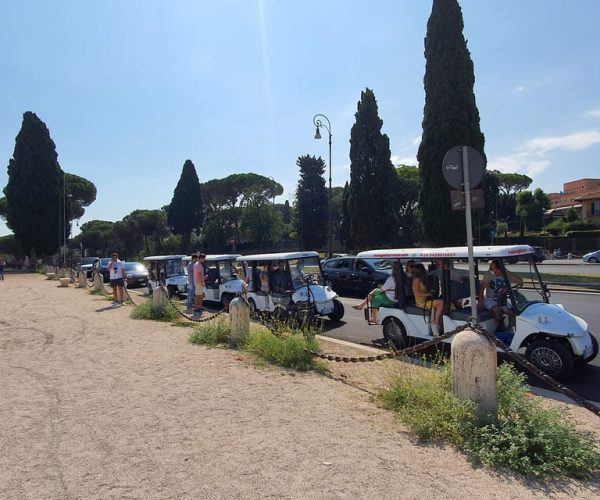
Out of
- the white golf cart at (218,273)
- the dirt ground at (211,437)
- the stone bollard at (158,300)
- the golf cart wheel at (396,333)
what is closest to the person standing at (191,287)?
the white golf cart at (218,273)

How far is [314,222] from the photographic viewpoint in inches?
2459

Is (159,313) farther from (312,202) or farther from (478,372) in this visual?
(312,202)

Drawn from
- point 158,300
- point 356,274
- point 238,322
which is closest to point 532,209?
point 356,274

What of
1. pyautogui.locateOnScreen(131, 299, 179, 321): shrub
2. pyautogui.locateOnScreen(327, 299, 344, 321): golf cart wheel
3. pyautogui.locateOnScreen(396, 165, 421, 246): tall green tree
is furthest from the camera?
pyautogui.locateOnScreen(396, 165, 421, 246): tall green tree

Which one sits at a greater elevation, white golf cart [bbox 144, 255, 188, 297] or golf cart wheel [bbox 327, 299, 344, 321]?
white golf cart [bbox 144, 255, 188, 297]

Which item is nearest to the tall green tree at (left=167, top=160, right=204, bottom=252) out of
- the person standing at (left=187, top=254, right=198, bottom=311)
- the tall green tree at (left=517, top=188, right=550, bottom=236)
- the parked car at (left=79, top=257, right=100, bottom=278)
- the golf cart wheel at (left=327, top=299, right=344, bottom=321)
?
the parked car at (left=79, top=257, right=100, bottom=278)

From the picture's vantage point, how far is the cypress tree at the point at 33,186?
43053 mm

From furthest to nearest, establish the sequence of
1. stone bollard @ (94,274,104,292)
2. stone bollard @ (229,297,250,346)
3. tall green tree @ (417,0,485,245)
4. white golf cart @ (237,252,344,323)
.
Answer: tall green tree @ (417,0,485,245) → stone bollard @ (94,274,104,292) → white golf cart @ (237,252,344,323) → stone bollard @ (229,297,250,346)

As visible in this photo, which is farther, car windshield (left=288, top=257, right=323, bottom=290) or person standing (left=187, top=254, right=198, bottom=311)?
person standing (left=187, top=254, right=198, bottom=311)

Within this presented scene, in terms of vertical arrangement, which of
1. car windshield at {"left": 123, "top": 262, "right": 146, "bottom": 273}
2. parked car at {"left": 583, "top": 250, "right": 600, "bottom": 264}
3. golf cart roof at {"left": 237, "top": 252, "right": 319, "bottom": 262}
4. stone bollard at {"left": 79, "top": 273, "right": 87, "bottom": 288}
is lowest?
parked car at {"left": 583, "top": 250, "right": 600, "bottom": 264}

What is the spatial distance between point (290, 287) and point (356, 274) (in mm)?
6433

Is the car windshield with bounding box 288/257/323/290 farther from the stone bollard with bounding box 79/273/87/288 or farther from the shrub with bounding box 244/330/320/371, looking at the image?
the stone bollard with bounding box 79/273/87/288

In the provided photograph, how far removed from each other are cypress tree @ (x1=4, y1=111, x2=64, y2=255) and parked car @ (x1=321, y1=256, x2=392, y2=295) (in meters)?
36.6

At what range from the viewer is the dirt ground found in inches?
123
